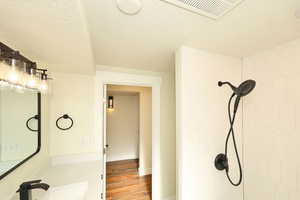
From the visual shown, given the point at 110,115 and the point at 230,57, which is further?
the point at 110,115

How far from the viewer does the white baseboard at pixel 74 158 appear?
1639 mm

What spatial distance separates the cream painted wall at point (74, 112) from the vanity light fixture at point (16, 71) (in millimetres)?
531

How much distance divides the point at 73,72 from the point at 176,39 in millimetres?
1365

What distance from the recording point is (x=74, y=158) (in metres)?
1.71

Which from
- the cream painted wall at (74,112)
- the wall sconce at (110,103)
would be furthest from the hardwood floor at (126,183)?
the wall sconce at (110,103)

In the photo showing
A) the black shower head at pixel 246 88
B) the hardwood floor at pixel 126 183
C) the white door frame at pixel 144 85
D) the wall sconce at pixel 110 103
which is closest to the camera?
the black shower head at pixel 246 88

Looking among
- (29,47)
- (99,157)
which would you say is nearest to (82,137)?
(99,157)

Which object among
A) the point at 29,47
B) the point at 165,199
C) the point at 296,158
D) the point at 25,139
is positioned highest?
the point at 29,47

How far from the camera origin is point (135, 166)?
3.66 metres

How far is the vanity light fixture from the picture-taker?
787mm

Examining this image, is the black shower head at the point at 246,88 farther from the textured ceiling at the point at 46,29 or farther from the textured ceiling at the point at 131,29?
the textured ceiling at the point at 46,29

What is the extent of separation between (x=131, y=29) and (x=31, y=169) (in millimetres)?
1560

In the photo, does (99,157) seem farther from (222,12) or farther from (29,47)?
(222,12)

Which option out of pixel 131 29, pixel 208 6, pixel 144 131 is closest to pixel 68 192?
pixel 131 29
